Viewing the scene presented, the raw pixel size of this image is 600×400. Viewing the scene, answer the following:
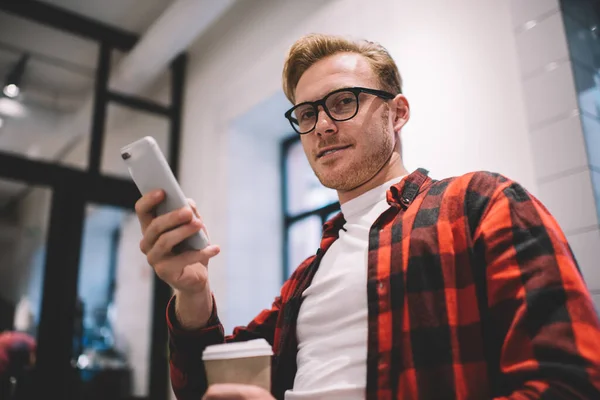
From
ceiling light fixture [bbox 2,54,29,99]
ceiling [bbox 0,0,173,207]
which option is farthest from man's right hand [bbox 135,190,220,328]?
ceiling light fixture [bbox 2,54,29,99]

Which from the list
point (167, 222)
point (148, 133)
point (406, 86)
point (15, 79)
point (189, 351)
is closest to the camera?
point (167, 222)

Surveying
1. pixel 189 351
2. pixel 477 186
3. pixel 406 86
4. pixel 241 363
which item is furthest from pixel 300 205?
pixel 241 363

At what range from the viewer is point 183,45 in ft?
9.83

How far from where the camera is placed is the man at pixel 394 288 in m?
0.72

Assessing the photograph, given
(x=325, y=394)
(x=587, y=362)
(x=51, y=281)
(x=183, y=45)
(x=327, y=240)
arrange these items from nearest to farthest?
(x=587, y=362), (x=325, y=394), (x=327, y=240), (x=51, y=281), (x=183, y=45)

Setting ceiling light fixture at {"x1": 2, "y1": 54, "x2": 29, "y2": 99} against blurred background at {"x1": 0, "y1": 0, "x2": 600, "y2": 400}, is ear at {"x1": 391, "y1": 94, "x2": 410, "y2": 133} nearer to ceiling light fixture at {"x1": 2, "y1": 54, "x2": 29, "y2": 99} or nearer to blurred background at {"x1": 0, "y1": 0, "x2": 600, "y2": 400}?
blurred background at {"x1": 0, "y1": 0, "x2": 600, "y2": 400}

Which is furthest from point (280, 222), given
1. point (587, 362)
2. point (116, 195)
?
point (587, 362)

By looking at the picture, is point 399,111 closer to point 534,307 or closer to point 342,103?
point 342,103

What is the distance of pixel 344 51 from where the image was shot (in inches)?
54.2

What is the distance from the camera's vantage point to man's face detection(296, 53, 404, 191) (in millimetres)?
1226

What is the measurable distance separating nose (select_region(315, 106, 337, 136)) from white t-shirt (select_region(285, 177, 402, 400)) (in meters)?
0.19

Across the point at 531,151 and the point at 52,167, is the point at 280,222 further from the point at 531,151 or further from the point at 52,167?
the point at 531,151

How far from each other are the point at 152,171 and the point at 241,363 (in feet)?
1.07

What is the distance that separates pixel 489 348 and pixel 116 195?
2.76 m
